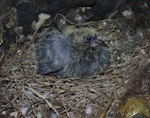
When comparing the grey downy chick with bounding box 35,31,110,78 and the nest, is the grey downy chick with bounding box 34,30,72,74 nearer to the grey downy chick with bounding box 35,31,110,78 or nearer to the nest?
the grey downy chick with bounding box 35,31,110,78

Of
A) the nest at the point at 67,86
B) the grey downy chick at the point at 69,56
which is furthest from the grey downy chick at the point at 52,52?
the nest at the point at 67,86

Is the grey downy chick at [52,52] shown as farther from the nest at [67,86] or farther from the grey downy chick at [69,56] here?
A: the nest at [67,86]

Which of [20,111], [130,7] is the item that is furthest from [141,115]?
[130,7]

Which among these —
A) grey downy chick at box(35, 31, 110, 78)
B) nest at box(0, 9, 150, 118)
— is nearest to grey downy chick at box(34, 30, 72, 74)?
grey downy chick at box(35, 31, 110, 78)

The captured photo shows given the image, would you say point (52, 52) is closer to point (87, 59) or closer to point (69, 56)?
point (69, 56)

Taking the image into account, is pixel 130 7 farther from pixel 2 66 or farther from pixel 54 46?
pixel 2 66
